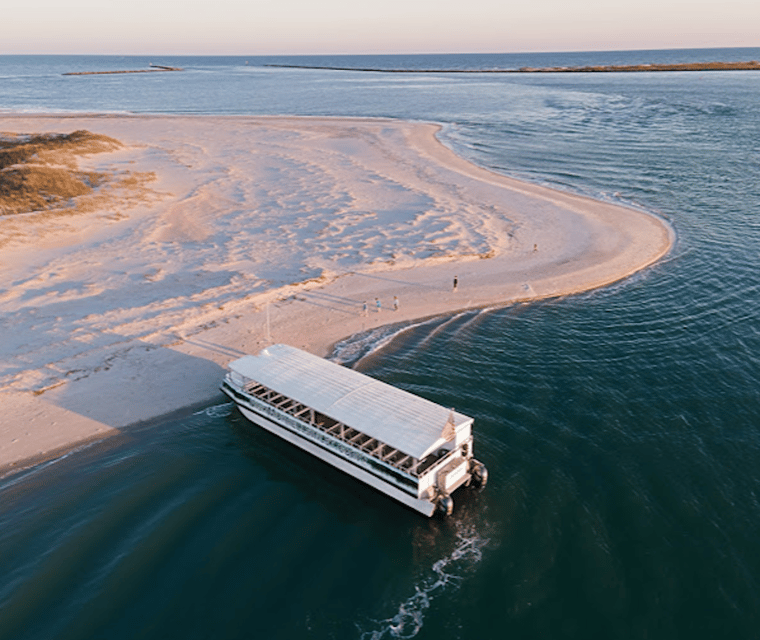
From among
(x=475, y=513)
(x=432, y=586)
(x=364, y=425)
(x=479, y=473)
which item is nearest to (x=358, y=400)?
(x=364, y=425)

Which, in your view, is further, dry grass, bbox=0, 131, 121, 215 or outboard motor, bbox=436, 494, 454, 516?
dry grass, bbox=0, 131, 121, 215

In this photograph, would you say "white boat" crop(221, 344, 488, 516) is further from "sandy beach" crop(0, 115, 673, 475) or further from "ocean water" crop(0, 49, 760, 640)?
"sandy beach" crop(0, 115, 673, 475)

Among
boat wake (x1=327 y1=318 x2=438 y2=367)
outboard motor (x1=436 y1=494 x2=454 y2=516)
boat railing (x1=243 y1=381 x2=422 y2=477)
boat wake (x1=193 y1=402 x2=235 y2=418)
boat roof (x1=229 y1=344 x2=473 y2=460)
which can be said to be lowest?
boat wake (x1=193 y1=402 x2=235 y2=418)

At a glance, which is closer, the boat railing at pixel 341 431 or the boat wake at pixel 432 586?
the boat wake at pixel 432 586

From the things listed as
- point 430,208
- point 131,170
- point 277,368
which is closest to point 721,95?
point 430,208

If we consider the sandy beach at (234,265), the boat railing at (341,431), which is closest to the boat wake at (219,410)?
the sandy beach at (234,265)

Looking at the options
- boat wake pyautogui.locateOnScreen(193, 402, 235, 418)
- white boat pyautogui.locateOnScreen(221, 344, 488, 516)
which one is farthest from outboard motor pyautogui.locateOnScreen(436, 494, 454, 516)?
boat wake pyautogui.locateOnScreen(193, 402, 235, 418)

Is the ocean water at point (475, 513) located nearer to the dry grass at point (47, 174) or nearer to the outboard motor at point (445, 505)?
the outboard motor at point (445, 505)
